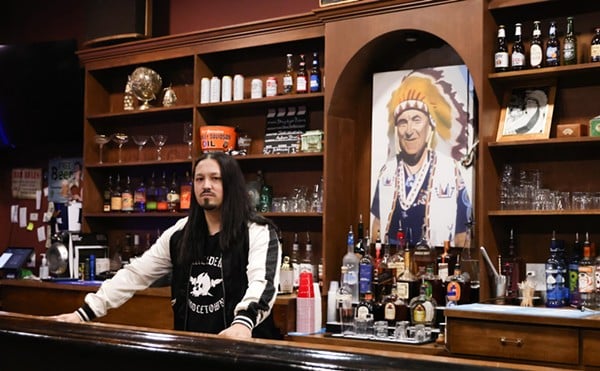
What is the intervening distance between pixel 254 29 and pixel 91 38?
1.46m

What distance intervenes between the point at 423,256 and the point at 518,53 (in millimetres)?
1167

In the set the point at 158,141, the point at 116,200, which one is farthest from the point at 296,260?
the point at 116,200

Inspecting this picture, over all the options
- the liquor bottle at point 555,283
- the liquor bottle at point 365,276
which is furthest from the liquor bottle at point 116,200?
the liquor bottle at point 555,283

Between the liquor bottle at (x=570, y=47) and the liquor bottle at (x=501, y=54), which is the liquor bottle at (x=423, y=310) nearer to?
the liquor bottle at (x=501, y=54)

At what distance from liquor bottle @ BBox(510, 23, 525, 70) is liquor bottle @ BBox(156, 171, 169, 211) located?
2.53 m

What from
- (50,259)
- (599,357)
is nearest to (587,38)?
(599,357)

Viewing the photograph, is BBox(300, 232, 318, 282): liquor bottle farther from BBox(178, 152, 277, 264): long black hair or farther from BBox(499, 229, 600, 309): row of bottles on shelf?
BBox(178, 152, 277, 264): long black hair

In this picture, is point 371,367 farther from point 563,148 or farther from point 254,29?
point 254,29

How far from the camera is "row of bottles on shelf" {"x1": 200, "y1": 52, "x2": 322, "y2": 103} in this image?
4715 mm

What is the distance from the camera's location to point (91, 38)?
18.7 ft

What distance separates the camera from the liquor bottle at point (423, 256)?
4297 millimetres

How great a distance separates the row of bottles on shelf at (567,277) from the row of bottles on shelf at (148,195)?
7.31ft

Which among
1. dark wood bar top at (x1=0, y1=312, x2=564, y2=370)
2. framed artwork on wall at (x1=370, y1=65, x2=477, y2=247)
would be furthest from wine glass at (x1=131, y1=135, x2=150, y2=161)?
dark wood bar top at (x1=0, y1=312, x2=564, y2=370)

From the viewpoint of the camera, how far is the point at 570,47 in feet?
12.7
